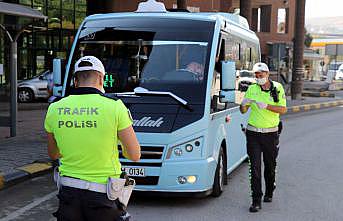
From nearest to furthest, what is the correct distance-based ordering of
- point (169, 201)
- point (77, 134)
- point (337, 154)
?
1. point (77, 134)
2. point (169, 201)
3. point (337, 154)

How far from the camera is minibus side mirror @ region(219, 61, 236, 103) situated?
22.2ft

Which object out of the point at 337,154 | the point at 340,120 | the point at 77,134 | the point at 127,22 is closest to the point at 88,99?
the point at 77,134

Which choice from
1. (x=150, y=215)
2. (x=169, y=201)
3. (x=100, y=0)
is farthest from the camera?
(x=100, y=0)

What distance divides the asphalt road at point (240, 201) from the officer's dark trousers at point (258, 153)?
34cm

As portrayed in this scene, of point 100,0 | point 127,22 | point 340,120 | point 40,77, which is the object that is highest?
point 100,0

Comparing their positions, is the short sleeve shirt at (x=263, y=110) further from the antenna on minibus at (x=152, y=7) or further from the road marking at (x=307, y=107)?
the road marking at (x=307, y=107)

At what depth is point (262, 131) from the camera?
6613mm

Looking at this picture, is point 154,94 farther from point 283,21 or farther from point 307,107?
point 283,21

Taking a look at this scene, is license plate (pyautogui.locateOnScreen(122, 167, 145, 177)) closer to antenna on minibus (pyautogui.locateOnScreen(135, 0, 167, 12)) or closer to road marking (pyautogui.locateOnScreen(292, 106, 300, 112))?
antenna on minibus (pyautogui.locateOnScreen(135, 0, 167, 12))

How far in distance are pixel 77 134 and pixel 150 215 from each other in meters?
3.19

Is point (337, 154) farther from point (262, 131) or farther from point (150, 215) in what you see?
point (150, 215)

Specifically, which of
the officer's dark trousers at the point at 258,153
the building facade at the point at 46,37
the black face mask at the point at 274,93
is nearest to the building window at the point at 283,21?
the building facade at the point at 46,37

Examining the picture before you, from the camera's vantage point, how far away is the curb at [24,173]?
7.62 m

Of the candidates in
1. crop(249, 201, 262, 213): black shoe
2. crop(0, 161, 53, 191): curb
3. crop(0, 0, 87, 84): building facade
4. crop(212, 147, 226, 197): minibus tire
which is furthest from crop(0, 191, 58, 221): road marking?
crop(0, 0, 87, 84): building facade
